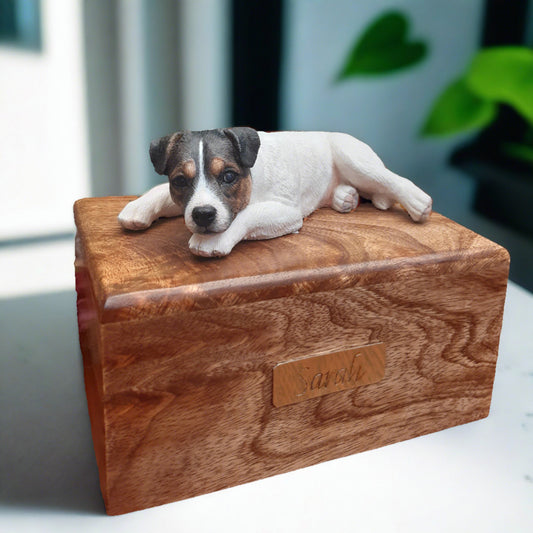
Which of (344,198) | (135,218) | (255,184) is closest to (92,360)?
(135,218)

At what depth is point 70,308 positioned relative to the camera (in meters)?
1.12

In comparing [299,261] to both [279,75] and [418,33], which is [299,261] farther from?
[418,33]

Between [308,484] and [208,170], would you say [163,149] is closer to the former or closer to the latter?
[208,170]

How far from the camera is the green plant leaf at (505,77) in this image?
55.2 inches

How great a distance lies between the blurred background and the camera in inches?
52.5

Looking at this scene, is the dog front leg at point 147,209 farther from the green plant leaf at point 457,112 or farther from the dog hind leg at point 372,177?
the green plant leaf at point 457,112

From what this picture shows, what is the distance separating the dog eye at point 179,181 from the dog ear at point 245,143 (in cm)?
6

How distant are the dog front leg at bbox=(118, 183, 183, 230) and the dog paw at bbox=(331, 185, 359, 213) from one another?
211 millimetres

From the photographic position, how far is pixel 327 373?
73 centimetres

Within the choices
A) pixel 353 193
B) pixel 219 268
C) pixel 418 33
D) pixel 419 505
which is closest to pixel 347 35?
pixel 418 33

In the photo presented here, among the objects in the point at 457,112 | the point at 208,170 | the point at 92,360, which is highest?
the point at 208,170

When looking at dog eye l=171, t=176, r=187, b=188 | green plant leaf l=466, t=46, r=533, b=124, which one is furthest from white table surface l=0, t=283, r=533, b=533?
green plant leaf l=466, t=46, r=533, b=124

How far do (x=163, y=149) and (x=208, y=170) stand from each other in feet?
0.21

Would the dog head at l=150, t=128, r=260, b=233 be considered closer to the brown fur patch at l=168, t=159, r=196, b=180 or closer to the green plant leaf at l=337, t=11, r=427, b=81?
the brown fur patch at l=168, t=159, r=196, b=180
